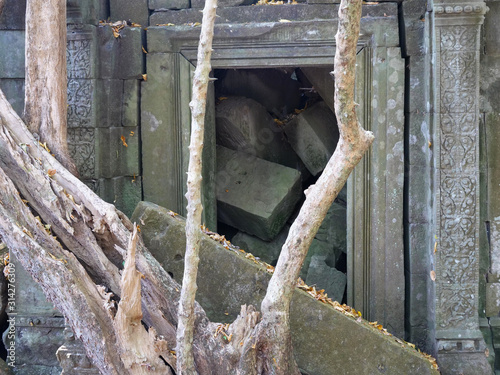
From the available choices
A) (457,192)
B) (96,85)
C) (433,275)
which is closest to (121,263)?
(96,85)

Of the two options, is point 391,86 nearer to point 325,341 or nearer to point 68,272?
point 325,341

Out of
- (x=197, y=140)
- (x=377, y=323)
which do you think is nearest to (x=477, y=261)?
(x=377, y=323)

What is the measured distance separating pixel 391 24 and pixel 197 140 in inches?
106

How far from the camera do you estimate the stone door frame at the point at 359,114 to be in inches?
213

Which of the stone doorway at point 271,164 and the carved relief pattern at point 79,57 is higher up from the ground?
the carved relief pattern at point 79,57

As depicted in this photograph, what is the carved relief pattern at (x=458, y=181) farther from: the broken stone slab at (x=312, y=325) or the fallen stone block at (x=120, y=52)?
Answer: the fallen stone block at (x=120, y=52)

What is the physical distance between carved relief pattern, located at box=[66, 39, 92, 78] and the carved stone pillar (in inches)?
119

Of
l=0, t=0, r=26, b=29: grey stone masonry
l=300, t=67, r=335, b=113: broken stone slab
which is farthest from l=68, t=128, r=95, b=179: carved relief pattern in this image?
l=300, t=67, r=335, b=113: broken stone slab

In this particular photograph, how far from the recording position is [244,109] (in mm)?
6926

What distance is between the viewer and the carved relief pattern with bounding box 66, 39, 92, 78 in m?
5.49

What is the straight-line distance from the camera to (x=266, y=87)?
7555 mm

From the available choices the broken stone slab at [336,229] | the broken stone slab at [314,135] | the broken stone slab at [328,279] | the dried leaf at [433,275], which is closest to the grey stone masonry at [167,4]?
the broken stone slab at [314,135]

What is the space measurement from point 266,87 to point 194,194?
14.1 feet

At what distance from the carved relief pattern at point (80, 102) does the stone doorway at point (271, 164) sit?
1732 mm
